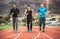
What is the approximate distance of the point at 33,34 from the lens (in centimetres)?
482

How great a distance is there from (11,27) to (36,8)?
52 cm

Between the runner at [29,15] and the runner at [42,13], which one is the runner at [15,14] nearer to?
the runner at [29,15]

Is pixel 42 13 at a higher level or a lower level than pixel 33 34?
higher

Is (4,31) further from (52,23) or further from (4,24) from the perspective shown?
(52,23)

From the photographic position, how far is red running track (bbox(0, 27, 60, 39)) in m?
4.79

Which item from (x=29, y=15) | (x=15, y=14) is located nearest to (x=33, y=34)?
(x=29, y=15)

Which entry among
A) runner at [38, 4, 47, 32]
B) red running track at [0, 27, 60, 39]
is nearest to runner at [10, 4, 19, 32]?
red running track at [0, 27, 60, 39]

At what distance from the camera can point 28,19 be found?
4852 mm

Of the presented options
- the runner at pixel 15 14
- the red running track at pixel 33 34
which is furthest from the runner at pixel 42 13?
the runner at pixel 15 14

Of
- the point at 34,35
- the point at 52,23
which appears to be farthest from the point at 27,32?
the point at 52,23

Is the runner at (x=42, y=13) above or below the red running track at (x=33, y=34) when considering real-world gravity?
above

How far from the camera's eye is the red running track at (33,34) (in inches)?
189

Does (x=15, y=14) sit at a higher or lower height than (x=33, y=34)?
higher

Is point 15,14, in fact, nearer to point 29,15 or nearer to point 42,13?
point 29,15
